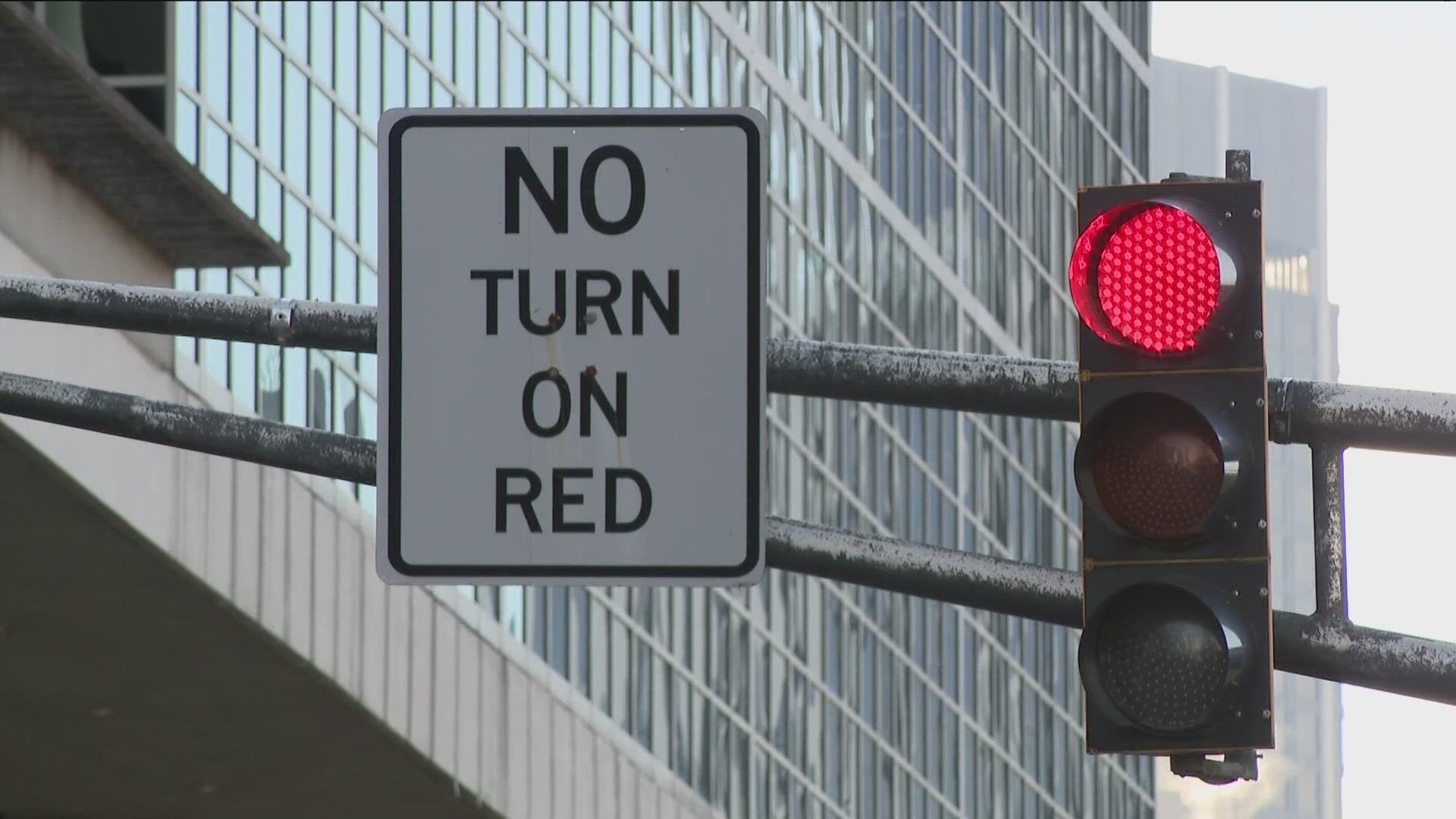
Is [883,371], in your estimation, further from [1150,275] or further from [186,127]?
[186,127]

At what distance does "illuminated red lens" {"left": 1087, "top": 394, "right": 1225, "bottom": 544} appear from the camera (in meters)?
4.78

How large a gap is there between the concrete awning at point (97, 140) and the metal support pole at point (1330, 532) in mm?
15066

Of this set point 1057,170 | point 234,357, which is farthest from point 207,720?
point 1057,170

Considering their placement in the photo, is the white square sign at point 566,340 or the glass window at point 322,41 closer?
the white square sign at point 566,340

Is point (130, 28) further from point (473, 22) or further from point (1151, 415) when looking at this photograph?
point (1151, 415)

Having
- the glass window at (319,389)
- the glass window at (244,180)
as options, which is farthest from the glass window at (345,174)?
the glass window at (244,180)

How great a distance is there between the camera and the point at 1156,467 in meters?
4.82

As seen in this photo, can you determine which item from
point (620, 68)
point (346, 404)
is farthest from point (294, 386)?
point (620, 68)

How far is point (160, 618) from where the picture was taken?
2525cm

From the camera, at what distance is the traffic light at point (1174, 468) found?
4754mm

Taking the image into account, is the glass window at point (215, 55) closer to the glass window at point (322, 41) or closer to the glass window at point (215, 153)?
the glass window at point (215, 153)

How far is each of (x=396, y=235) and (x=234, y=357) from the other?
24.1 m

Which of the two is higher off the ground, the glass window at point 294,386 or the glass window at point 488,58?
the glass window at point 488,58

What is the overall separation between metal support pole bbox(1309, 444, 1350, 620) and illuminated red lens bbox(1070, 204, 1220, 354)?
40 centimetres
